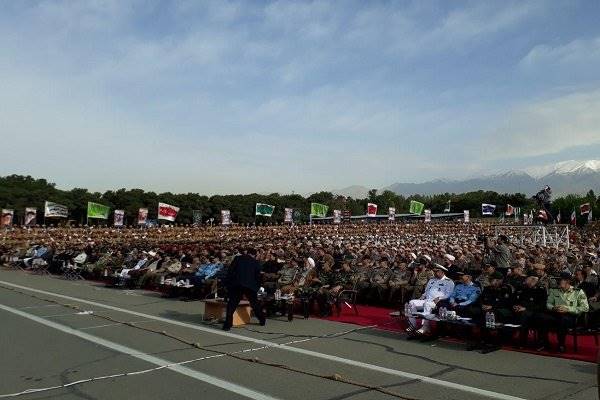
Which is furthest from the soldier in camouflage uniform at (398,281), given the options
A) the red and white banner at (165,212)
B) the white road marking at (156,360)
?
the red and white banner at (165,212)

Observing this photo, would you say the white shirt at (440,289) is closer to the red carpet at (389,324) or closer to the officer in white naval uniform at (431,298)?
the officer in white naval uniform at (431,298)

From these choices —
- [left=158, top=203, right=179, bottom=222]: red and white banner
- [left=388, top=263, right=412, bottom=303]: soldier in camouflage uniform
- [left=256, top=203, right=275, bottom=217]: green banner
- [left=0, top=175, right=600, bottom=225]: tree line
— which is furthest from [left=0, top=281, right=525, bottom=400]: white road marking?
[left=0, top=175, right=600, bottom=225]: tree line

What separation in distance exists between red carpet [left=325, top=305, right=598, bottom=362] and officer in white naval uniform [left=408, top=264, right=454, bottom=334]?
615 mm

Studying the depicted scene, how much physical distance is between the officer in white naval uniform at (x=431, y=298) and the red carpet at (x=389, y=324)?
62cm

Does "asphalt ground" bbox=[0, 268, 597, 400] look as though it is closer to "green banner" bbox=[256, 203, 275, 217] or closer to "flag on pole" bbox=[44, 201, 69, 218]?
"flag on pole" bbox=[44, 201, 69, 218]

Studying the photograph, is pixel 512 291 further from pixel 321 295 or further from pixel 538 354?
pixel 321 295

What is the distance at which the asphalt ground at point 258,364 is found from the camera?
6289 mm

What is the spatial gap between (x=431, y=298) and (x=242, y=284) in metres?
3.53

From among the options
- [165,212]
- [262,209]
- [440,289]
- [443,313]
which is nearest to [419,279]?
[440,289]

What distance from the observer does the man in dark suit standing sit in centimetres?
1029

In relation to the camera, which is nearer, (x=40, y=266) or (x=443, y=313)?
(x=443, y=313)

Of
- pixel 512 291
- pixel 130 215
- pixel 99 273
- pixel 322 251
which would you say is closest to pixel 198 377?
pixel 512 291

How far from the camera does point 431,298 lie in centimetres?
1024

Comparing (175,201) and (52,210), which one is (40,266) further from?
(175,201)
